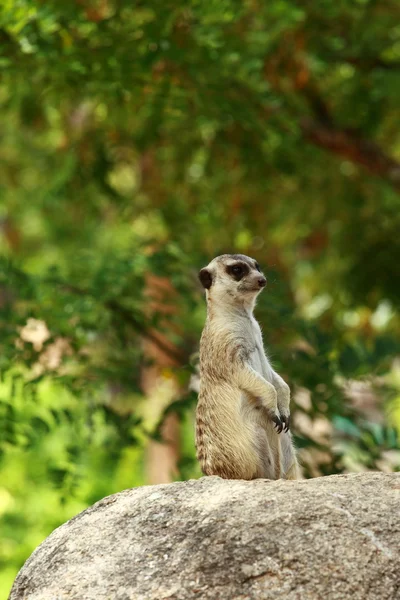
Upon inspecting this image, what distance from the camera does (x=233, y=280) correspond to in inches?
177

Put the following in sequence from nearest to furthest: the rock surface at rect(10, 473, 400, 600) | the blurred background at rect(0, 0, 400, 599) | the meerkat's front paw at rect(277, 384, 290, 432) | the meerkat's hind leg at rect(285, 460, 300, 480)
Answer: the rock surface at rect(10, 473, 400, 600) < the meerkat's front paw at rect(277, 384, 290, 432) < the meerkat's hind leg at rect(285, 460, 300, 480) < the blurred background at rect(0, 0, 400, 599)

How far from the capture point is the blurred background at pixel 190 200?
6.70 m

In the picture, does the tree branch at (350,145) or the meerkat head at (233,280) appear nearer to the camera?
the meerkat head at (233,280)

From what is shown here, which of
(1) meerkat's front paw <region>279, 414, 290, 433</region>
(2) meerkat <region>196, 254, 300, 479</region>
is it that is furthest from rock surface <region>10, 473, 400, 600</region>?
(1) meerkat's front paw <region>279, 414, 290, 433</region>

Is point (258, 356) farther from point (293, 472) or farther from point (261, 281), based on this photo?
point (293, 472)

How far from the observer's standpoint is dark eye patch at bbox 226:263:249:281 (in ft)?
14.6

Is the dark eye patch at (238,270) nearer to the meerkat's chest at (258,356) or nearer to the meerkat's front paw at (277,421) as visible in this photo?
the meerkat's chest at (258,356)

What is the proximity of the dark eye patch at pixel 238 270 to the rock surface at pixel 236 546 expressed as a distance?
1.10 metres

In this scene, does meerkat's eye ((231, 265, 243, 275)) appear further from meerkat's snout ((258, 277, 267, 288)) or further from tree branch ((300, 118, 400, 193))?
tree branch ((300, 118, 400, 193))

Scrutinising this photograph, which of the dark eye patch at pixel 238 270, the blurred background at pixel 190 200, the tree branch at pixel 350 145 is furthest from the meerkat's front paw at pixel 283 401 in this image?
the tree branch at pixel 350 145

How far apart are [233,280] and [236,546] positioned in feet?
4.99

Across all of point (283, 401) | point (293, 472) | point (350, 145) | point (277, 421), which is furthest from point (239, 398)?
point (350, 145)

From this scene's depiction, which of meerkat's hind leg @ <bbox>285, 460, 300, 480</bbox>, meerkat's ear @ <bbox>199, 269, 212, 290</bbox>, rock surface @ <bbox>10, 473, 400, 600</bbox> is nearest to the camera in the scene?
rock surface @ <bbox>10, 473, 400, 600</bbox>

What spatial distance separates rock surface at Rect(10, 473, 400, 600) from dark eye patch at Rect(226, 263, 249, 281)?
1.10m
